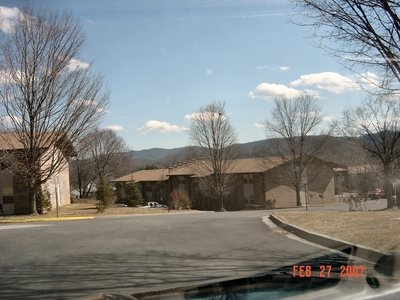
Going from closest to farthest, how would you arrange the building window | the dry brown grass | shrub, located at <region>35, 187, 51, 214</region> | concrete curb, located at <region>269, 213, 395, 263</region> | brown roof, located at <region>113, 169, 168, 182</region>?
1. concrete curb, located at <region>269, 213, 395, 263</region>
2. the dry brown grass
3. shrub, located at <region>35, 187, 51, 214</region>
4. the building window
5. brown roof, located at <region>113, 169, 168, 182</region>

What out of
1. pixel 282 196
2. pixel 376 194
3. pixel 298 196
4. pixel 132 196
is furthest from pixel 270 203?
pixel 376 194

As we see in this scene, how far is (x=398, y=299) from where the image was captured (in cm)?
561

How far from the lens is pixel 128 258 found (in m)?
9.61

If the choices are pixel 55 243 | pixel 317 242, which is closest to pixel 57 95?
pixel 55 243

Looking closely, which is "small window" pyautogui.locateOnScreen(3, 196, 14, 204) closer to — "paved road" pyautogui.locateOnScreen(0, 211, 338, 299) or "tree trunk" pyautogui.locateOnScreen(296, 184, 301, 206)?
"paved road" pyautogui.locateOnScreen(0, 211, 338, 299)

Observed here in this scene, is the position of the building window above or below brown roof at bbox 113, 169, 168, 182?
below

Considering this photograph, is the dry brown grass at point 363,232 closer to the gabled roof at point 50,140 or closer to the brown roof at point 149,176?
the gabled roof at point 50,140

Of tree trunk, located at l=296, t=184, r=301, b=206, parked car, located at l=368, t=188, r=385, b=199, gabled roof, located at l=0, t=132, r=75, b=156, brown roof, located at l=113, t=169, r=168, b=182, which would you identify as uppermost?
gabled roof, located at l=0, t=132, r=75, b=156

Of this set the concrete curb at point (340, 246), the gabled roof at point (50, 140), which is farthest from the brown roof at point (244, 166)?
the concrete curb at point (340, 246)

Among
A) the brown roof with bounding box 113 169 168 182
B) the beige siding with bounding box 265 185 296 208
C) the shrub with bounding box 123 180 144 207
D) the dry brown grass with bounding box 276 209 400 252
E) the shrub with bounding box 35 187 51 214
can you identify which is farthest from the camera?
the brown roof with bounding box 113 169 168 182

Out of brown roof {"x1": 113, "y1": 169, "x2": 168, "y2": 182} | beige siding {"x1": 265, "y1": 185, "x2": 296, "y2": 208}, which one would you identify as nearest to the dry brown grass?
beige siding {"x1": 265, "y1": 185, "x2": 296, "y2": 208}

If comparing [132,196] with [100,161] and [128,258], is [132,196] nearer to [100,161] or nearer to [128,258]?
[100,161]

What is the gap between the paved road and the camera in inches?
283

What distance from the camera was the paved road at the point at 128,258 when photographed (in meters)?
7.19
